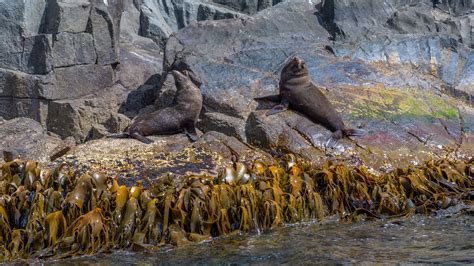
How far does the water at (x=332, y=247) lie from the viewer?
495cm

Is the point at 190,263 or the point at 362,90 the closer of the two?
the point at 190,263

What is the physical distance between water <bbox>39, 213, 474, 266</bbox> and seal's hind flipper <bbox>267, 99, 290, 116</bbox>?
263 centimetres

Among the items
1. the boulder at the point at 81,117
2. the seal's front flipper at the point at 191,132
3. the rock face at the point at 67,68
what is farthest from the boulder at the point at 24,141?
the seal's front flipper at the point at 191,132

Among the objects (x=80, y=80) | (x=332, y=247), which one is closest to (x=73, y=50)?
(x=80, y=80)

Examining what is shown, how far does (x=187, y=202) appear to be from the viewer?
6035mm

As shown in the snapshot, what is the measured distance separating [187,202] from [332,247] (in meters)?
1.45

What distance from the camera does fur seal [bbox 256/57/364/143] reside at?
859 cm

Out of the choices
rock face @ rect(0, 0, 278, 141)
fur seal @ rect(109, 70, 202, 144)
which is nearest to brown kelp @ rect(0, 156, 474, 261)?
fur seal @ rect(109, 70, 202, 144)

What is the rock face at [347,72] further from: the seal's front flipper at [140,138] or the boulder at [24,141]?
the boulder at [24,141]

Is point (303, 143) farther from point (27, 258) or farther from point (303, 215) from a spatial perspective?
point (27, 258)

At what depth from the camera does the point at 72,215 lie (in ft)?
19.1

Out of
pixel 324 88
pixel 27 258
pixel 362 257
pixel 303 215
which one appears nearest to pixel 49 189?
pixel 27 258

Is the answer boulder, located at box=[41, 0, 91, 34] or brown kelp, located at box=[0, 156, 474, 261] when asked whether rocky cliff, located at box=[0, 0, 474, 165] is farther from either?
brown kelp, located at box=[0, 156, 474, 261]

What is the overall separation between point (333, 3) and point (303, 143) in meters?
5.63
